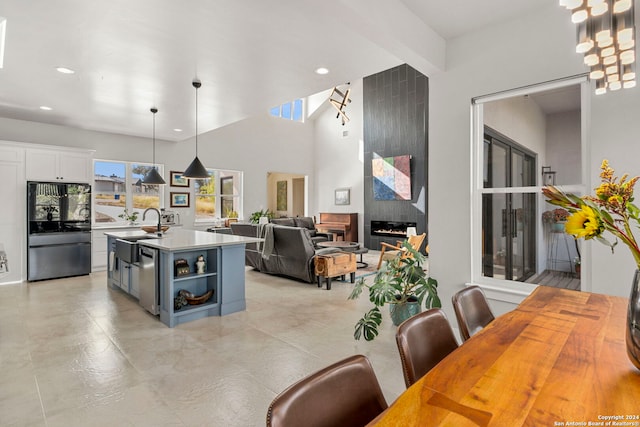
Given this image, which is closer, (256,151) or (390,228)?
(390,228)

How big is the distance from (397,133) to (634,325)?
808 centimetres

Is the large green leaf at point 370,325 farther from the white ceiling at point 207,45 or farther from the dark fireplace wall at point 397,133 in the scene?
the dark fireplace wall at point 397,133

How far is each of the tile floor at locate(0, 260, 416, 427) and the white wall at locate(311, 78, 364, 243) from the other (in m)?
5.73

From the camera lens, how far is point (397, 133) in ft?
28.2

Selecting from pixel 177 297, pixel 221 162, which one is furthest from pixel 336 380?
pixel 221 162

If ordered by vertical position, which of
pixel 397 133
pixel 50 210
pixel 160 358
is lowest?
pixel 160 358

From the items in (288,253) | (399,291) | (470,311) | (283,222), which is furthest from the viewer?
(283,222)

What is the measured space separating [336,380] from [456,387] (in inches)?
13.1

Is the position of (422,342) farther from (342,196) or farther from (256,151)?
(342,196)

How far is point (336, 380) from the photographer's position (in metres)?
0.94

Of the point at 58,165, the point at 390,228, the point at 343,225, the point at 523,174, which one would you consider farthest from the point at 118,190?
the point at 523,174

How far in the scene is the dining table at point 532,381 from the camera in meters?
0.77

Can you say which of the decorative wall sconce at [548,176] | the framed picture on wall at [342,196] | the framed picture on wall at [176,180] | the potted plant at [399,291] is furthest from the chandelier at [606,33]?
the framed picture on wall at [342,196]

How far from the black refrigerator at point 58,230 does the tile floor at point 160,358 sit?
1148 mm
